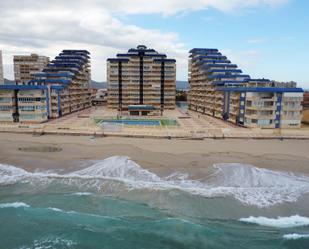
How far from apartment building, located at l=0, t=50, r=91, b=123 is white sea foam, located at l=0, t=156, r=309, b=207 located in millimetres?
29749

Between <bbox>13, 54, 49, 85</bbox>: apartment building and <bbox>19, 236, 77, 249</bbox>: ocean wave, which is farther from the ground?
<bbox>13, 54, 49, 85</bbox>: apartment building

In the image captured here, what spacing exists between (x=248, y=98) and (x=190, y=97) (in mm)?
Result: 39362

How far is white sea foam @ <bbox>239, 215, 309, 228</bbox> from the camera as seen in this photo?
16781 millimetres

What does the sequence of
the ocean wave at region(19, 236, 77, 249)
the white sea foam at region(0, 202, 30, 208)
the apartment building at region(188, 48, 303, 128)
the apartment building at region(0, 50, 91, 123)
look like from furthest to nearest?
the apartment building at region(0, 50, 91, 123) < the apartment building at region(188, 48, 303, 128) < the white sea foam at region(0, 202, 30, 208) < the ocean wave at region(19, 236, 77, 249)

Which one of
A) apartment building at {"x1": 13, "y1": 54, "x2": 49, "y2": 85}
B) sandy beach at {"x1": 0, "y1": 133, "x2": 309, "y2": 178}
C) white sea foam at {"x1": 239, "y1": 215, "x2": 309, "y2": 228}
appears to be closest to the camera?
white sea foam at {"x1": 239, "y1": 215, "x2": 309, "y2": 228}

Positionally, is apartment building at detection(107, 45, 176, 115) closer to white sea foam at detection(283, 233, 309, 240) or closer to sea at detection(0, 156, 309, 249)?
sea at detection(0, 156, 309, 249)

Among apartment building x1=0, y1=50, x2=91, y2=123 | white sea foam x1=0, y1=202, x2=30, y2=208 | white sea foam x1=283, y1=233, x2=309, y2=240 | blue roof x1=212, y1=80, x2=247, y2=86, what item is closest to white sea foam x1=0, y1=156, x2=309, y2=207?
white sea foam x1=0, y1=202, x2=30, y2=208

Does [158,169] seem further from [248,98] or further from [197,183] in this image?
[248,98]

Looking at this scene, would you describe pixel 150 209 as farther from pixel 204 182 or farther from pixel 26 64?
pixel 26 64

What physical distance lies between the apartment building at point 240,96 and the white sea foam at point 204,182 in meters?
23.7

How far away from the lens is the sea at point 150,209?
15242mm

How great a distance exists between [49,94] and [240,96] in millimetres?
39097

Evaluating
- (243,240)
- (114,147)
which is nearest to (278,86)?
(114,147)

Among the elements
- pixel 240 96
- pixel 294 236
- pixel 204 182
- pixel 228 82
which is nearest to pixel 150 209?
pixel 204 182
